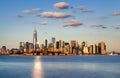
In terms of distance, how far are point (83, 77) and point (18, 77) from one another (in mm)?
14653

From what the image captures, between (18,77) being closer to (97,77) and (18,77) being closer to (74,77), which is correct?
(74,77)

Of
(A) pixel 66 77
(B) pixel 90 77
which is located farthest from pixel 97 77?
(A) pixel 66 77

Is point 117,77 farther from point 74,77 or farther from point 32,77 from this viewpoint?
point 32,77

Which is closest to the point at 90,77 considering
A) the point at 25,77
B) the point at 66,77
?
the point at 66,77

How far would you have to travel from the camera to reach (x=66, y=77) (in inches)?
2362

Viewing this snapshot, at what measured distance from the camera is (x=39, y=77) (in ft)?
→ 206

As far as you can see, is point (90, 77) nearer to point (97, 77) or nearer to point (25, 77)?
point (97, 77)

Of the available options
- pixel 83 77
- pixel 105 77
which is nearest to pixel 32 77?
pixel 83 77

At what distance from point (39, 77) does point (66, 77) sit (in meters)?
6.75

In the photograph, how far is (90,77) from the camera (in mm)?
60906

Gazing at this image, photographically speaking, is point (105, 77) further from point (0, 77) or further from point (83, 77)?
point (0, 77)

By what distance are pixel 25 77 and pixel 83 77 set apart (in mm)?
13126

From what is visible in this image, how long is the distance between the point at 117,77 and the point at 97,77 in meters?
4.54

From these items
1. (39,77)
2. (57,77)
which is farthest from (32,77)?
(57,77)
